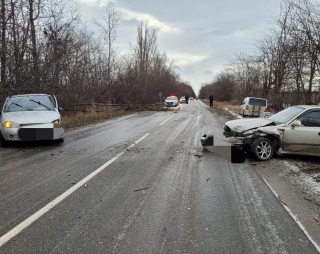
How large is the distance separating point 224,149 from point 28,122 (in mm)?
5993

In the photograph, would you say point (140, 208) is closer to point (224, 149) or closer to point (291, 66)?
point (224, 149)

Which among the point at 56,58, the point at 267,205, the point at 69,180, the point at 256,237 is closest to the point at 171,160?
the point at 69,180

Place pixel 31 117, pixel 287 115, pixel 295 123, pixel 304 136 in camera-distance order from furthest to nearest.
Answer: pixel 31 117
pixel 287 115
pixel 295 123
pixel 304 136

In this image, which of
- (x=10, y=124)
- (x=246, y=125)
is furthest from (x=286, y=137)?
(x=10, y=124)

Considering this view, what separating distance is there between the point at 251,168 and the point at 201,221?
10.6 feet

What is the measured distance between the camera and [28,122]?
8.57 metres

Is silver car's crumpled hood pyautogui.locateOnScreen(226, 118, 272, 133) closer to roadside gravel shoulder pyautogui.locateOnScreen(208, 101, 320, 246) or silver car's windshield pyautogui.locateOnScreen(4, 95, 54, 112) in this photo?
roadside gravel shoulder pyautogui.locateOnScreen(208, 101, 320, 246)

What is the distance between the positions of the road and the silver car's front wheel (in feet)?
1.77

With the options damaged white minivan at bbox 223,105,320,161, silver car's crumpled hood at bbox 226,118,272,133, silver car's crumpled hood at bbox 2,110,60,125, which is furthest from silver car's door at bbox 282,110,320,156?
silver car's crumpled hood at bbox 2,110,60,125

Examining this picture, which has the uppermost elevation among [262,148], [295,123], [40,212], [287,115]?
[287,115]

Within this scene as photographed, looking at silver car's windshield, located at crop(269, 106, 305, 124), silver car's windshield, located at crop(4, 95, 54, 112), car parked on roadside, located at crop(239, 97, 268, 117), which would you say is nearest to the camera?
silver car's windshield, located at crop(269, 106, 305, 124)

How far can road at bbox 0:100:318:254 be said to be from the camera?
311cm

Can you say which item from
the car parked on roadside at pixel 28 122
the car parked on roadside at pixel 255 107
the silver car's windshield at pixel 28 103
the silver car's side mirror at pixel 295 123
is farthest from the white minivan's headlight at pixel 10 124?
the car parked on roadside at pixel 255 107

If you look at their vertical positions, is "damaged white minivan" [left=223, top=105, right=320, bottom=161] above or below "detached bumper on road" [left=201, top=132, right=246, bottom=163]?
above
